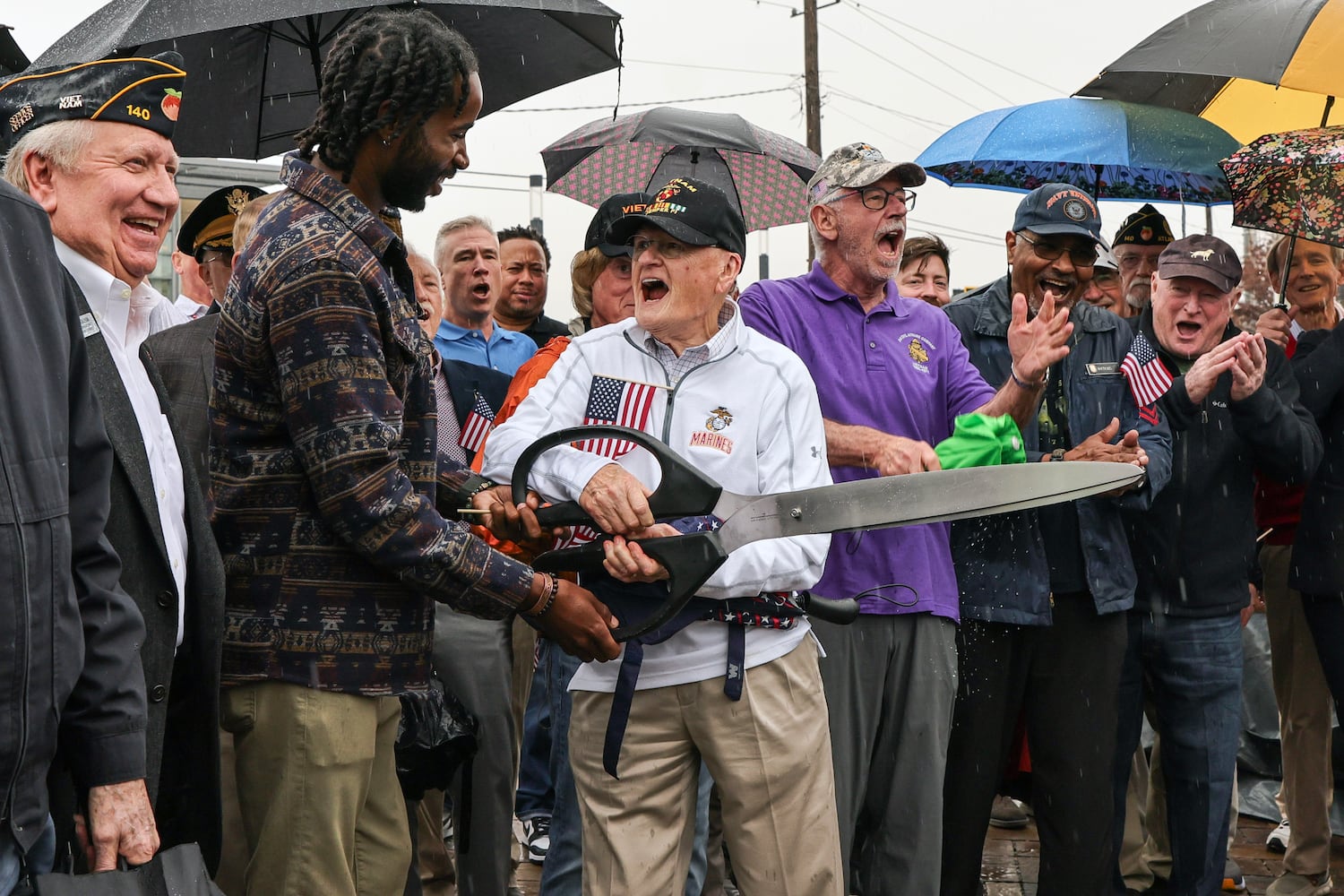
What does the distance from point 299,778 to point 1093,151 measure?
454cm

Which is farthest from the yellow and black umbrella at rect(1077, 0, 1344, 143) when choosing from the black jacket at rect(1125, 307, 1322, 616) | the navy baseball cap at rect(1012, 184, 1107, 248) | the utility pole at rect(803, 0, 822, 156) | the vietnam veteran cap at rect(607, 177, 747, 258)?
the utility pole at rect(803, 0, 822, 156)

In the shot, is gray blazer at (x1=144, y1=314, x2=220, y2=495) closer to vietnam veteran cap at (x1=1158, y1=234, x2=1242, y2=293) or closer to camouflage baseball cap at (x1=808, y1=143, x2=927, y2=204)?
camouflage baseball cap at (x1=808, y1=143, x2=927, y2=204)

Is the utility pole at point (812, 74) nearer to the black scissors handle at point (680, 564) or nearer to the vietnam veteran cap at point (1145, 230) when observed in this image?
the vietnam veteran cap at point (1145, 230)

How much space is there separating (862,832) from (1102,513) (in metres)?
1.29

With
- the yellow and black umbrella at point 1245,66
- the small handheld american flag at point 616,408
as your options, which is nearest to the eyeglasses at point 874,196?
the small handheld american flag at point 616,408

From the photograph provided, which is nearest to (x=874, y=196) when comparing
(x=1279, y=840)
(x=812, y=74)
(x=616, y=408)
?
(x=616, y=408)

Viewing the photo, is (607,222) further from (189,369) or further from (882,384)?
(189,369)

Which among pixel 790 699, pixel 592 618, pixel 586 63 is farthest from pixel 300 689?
pixel 586 63

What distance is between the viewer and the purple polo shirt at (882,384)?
150 inches

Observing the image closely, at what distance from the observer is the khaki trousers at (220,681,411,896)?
8.34ft

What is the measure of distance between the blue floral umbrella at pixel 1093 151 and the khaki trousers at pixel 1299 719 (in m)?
1.75

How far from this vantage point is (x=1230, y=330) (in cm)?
496

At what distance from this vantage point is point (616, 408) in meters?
3.27

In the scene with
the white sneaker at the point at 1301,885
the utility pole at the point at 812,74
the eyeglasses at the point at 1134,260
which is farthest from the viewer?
the utility pole at the point at 812,74
